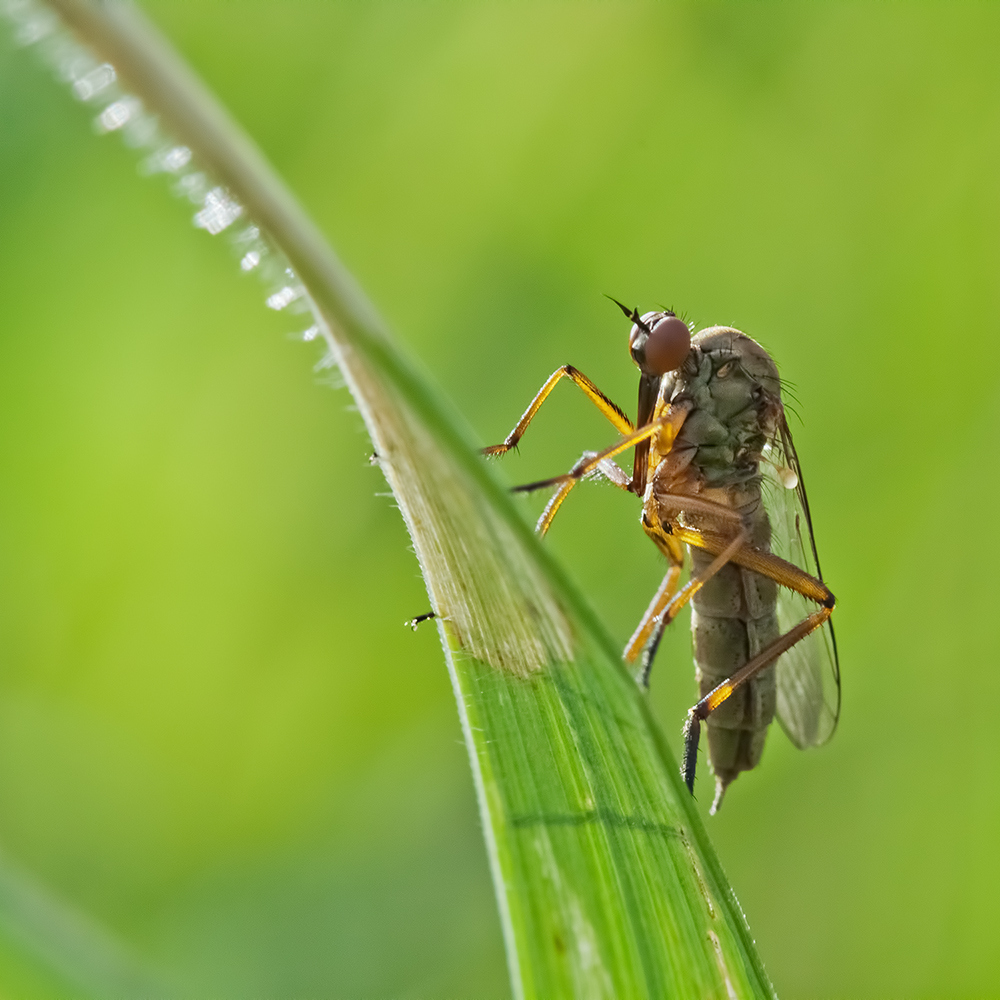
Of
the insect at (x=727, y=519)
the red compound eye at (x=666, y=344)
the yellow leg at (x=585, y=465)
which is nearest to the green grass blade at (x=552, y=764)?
the yellow leg at (x=585, y=465)

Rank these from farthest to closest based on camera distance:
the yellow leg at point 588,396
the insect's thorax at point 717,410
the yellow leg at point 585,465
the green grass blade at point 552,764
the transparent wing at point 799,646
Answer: the transparent wing at point 799,646 → the insect's thorax at point 717,410 → the yellow leg at point 588,396 → the yellow leg at point 585,465 → the green grass blade at point 552,764

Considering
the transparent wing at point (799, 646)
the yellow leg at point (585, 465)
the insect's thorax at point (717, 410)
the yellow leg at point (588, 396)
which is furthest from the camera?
the transparent wing at point (799, 646)

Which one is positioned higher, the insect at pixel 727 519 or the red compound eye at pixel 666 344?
the red compound eye at pixel 666 344

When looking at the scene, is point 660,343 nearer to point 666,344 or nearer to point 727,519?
point 666,344

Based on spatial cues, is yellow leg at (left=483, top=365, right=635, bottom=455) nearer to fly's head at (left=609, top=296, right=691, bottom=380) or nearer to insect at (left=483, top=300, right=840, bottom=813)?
insect at (left=483, top=300, right=840, bottom=813)

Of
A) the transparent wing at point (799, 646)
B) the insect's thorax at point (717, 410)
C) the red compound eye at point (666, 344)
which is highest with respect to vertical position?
the red compound eye at point (666, 344)

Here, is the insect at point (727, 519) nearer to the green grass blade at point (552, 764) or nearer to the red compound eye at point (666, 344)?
the red compound eye at point (666, 344)

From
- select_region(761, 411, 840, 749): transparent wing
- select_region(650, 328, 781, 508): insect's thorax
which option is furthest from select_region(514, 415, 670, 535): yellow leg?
select_region(761, 411, 840, 749): transparent wing

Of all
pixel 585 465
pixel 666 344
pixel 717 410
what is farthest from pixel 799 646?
pixel 585 465

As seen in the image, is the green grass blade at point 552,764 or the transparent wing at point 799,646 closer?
the green grass blade at point 552,764
